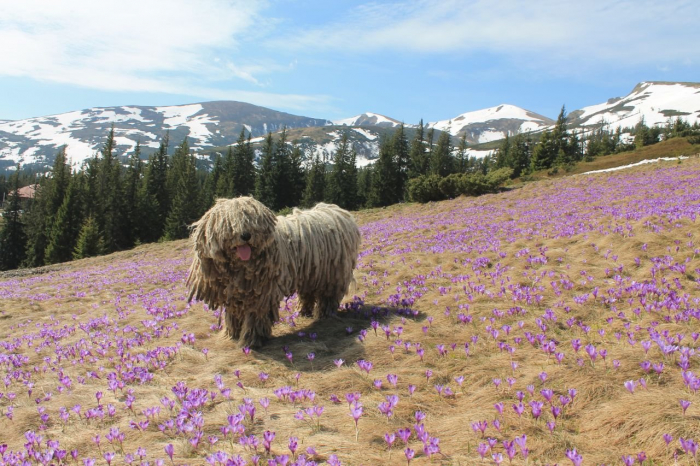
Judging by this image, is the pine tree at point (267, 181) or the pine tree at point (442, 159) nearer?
the pine tree at point (267, 181)

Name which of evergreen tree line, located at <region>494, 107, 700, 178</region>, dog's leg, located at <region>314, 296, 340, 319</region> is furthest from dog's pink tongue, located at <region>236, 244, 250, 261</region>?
evergreen tree line, located at <region>494, 107, 700, 178</region>

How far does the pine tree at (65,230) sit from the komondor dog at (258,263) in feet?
203

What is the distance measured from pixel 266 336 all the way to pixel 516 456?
14.8ft

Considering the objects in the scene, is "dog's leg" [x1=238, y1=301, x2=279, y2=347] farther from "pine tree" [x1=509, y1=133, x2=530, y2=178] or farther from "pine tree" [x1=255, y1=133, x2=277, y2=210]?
"pine tree" [x1=509, y1=133, x2=530, y2=178]

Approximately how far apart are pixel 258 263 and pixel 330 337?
70.1 inches

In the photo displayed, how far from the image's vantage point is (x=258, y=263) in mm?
6316

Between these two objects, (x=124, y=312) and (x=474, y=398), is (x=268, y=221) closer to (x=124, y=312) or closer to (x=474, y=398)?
(x=474, y=398)

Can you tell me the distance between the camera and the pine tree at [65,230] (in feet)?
184

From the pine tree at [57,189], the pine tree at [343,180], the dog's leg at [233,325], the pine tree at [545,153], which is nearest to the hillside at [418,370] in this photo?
the dog's leg at [233,325]

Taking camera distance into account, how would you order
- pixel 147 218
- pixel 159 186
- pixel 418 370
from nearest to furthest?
pixel 418 370, pixel 147 218, pixel 159 186

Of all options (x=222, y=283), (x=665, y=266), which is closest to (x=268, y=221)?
(x=222, y=283)

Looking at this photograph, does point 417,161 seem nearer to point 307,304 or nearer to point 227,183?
point 227,183

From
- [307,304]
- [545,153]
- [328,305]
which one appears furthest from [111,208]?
[545,153]

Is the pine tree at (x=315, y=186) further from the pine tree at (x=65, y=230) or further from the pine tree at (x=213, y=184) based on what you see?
the pine tree at (x=65, y=230)
